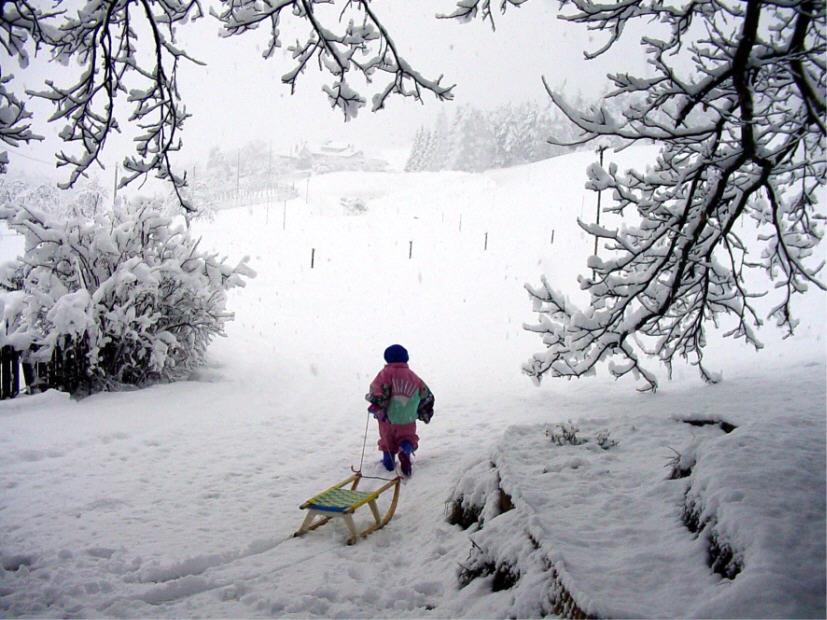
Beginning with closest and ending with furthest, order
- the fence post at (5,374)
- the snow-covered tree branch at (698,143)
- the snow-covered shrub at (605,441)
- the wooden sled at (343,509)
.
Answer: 1. the snow-covered tree branch at (698,143)
2. the wooden sled at (343,509)
3. the snow-covered shrub at (605,441)
4. the fence post at (5,374)

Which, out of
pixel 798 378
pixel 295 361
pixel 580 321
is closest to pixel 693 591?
pixel 580 321

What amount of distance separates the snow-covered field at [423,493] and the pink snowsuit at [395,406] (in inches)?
19.3

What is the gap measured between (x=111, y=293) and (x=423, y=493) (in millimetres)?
6442

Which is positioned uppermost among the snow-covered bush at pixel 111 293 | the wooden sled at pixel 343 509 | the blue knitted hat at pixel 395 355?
the snow-covered bush at pixel 111 293

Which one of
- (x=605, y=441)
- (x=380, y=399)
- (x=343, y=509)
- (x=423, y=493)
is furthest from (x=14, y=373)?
(x=605, y=441)

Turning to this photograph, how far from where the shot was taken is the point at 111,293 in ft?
28.7

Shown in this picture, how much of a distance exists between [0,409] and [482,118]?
65273 mm

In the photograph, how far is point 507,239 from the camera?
28922 millimetres

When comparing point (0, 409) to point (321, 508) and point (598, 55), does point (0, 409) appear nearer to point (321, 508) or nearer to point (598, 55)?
point (321, 508)

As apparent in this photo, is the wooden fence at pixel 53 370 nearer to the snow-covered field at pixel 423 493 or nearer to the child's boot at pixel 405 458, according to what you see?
the snow-covered field at pixel 423 493

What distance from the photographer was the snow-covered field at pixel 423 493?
2854 millimetres

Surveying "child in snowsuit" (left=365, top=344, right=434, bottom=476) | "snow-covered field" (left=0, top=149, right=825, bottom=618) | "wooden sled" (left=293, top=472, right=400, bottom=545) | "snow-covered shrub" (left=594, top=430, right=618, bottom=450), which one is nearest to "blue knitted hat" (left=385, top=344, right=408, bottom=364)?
"child in snowsuit" (left=365, top=344, right=434, bottom=476)

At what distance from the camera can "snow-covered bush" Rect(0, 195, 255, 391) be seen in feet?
27.3

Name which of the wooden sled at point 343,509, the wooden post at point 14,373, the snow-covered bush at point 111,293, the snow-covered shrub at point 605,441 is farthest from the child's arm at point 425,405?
the wooden post at point 14,373
